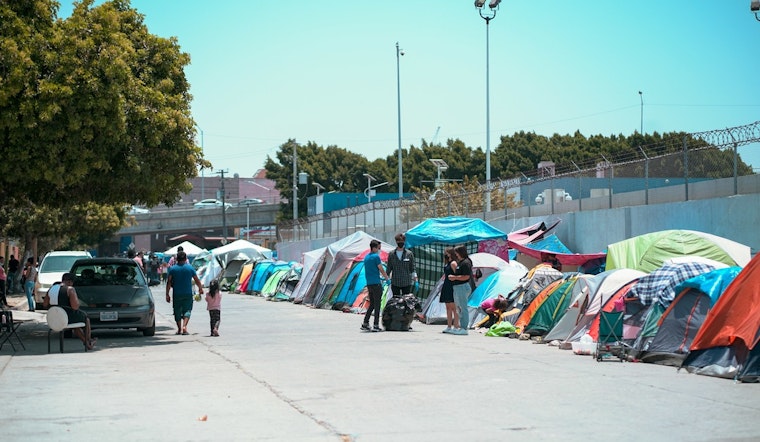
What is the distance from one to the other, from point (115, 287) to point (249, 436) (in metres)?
12.4

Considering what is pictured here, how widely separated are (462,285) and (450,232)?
7.11 metres

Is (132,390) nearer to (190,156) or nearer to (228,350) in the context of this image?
(228,350)

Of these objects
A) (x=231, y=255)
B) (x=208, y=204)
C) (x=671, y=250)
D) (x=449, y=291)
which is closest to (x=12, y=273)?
(x=231, y=255)

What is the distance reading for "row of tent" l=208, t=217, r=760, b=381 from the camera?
12391 mm

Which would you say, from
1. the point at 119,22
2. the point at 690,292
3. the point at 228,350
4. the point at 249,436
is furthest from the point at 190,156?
the point at 249,436

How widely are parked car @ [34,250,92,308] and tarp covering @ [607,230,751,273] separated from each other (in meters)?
19.1

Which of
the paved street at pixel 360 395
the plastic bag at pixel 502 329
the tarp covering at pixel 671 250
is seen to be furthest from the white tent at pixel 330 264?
the paved street at pixel 360 395

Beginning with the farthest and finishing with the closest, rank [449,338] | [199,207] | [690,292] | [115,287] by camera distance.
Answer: [199,207] → [115,287] → [449,338] → [690,292]

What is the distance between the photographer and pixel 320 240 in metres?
51.3

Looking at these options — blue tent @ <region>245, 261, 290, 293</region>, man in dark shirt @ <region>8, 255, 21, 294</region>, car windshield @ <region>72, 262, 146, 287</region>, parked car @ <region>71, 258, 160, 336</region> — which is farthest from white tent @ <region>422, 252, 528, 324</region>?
man in dark shirt @ <region>8, 255, 21, 294</region>

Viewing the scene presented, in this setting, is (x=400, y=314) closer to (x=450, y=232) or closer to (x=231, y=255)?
(x=450, y=232)

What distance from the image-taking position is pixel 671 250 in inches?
766

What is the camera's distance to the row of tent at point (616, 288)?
1239 cm

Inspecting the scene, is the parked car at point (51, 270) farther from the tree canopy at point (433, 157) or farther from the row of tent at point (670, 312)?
the tree canopy at point (433, 157)
